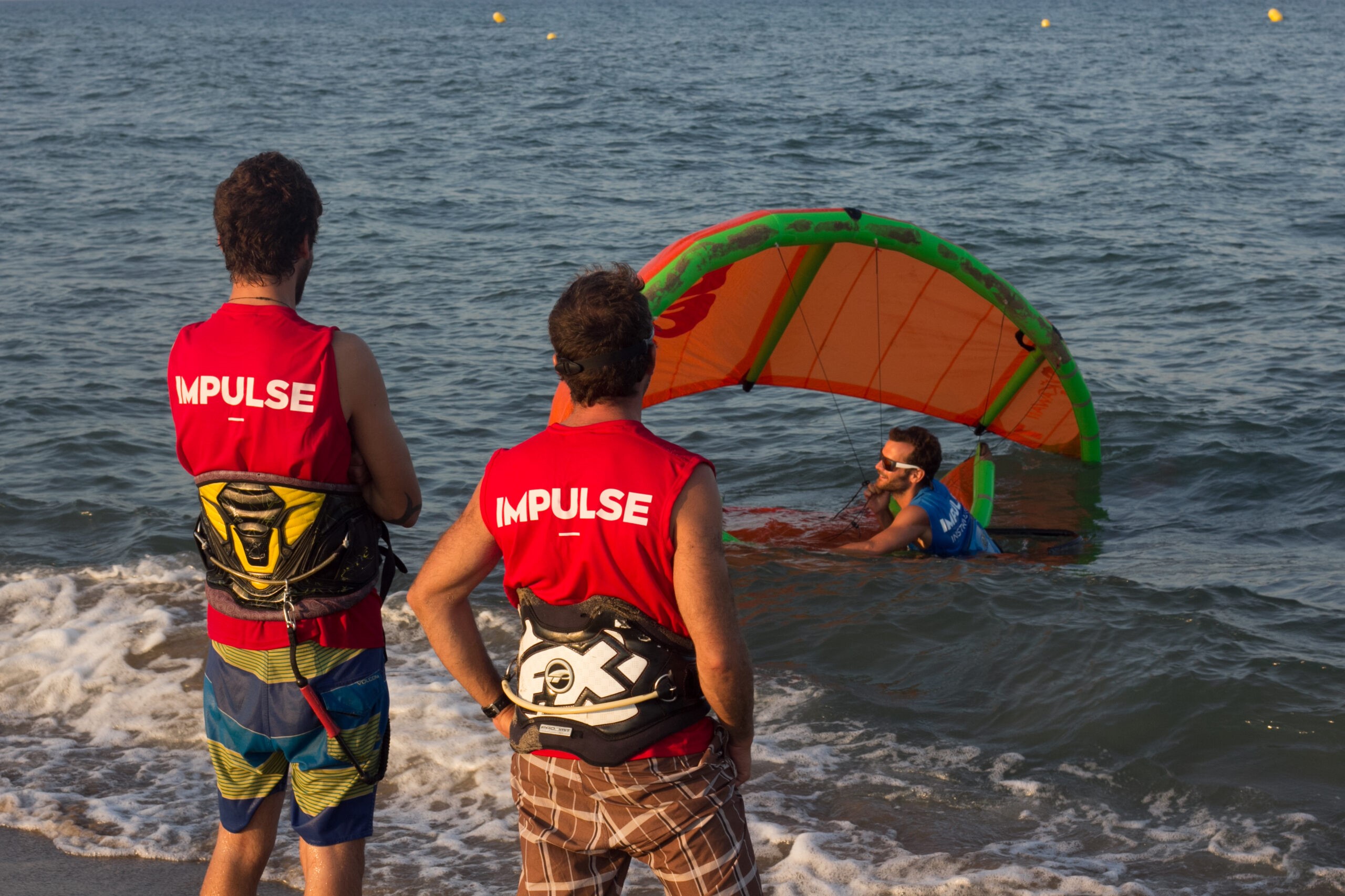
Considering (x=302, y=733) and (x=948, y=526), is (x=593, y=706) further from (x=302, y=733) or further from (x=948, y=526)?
(x=948, y=526)

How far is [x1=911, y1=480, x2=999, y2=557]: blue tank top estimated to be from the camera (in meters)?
7.54

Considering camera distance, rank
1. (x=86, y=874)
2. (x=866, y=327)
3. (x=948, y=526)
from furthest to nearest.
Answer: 1. (x=866, y=327)
2. (x=948, y=526)
3. (x=86, y=874)

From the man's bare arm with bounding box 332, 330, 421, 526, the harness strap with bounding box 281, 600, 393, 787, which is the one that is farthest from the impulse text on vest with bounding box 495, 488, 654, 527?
the harness strap with bounding box 281, 600, 393, 787

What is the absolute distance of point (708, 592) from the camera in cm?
250

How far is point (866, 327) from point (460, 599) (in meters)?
6.68

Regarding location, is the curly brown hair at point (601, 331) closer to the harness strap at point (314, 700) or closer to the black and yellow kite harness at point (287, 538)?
the black and yellow kite harness at point (287, 538)

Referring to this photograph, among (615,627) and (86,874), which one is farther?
(86,874)

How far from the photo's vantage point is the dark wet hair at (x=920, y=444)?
24.0 ft

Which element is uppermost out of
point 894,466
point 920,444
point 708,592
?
point 708,592

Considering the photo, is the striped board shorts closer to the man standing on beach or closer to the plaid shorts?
the man standing on beach

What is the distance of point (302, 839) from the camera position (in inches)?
122

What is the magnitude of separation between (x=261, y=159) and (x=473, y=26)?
208 ft

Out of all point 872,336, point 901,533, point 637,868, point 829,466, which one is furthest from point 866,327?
point 637,868

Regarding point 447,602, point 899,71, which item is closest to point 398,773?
point 447,602
